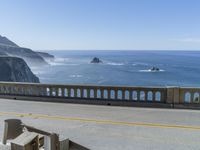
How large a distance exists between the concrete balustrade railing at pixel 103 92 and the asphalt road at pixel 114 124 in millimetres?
670

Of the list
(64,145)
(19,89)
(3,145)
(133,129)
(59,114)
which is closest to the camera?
(64,145)

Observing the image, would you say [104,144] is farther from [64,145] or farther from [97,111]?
[97,111]

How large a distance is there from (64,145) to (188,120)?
4944 millimetres

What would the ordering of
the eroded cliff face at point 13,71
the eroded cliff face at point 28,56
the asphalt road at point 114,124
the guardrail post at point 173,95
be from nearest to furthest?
the asphalt road at point 114,124 < the guardrail post at point 173,95 < the eroded cliff face at point 13,71 < the eroded cliff face at point 28,56

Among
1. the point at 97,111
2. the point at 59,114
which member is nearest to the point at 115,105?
the point at 97,111

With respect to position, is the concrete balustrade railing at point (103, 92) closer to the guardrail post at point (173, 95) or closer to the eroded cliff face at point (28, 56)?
the guardrail post at point (173, 95)

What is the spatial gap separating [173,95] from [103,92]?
2817 mm

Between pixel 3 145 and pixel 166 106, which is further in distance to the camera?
pixel 166 106

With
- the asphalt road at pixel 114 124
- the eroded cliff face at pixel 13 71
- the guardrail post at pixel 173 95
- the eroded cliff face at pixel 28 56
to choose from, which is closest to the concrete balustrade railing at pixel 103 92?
the guardrail post at pixel 173 95

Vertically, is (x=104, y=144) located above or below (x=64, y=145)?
below

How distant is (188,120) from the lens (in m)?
8.95

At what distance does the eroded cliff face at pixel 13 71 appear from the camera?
7169 cm

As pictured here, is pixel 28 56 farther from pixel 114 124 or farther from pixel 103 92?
pixel 114 124

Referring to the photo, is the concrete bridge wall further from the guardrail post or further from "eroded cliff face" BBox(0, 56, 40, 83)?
"eroded cliff face" BBox(0, 56, 40, 83)
